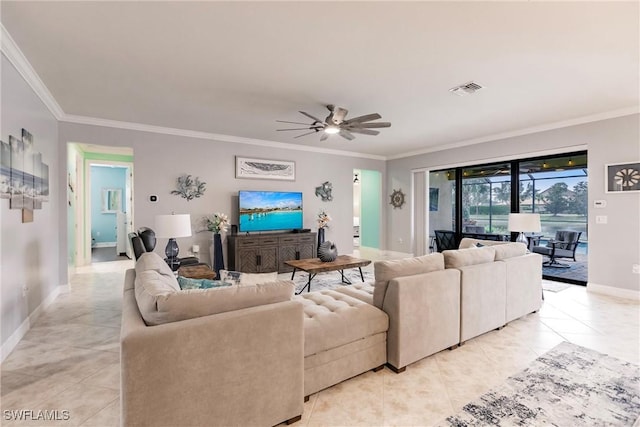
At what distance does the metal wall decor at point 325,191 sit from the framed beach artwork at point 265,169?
656mm

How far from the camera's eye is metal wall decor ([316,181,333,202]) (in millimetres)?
6633

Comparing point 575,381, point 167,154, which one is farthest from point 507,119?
point 167,154

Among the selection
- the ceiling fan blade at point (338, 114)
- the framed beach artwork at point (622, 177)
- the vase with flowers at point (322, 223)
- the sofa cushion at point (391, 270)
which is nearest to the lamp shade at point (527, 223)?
the framed beach artwork at point (622, 177)

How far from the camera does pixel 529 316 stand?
3.46m

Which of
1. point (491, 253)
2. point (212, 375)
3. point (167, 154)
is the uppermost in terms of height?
point (167, 154)

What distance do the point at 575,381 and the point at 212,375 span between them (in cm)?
247

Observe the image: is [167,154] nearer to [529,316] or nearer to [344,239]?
[344,239]

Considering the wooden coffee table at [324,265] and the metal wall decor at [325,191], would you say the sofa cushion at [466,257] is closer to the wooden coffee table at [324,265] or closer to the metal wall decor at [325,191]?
the wooden coffee table at [324,265]

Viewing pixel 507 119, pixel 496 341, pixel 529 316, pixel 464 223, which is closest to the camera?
pixel 496 341

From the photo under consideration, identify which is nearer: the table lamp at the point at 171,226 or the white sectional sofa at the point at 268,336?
the white sectional sofa at the point at 268,336

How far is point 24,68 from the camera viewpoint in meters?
Result: 2.83

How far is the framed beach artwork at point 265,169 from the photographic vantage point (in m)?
5.73

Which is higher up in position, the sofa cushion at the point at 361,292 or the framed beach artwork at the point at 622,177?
the framed beach artwork at the point at 622,177
